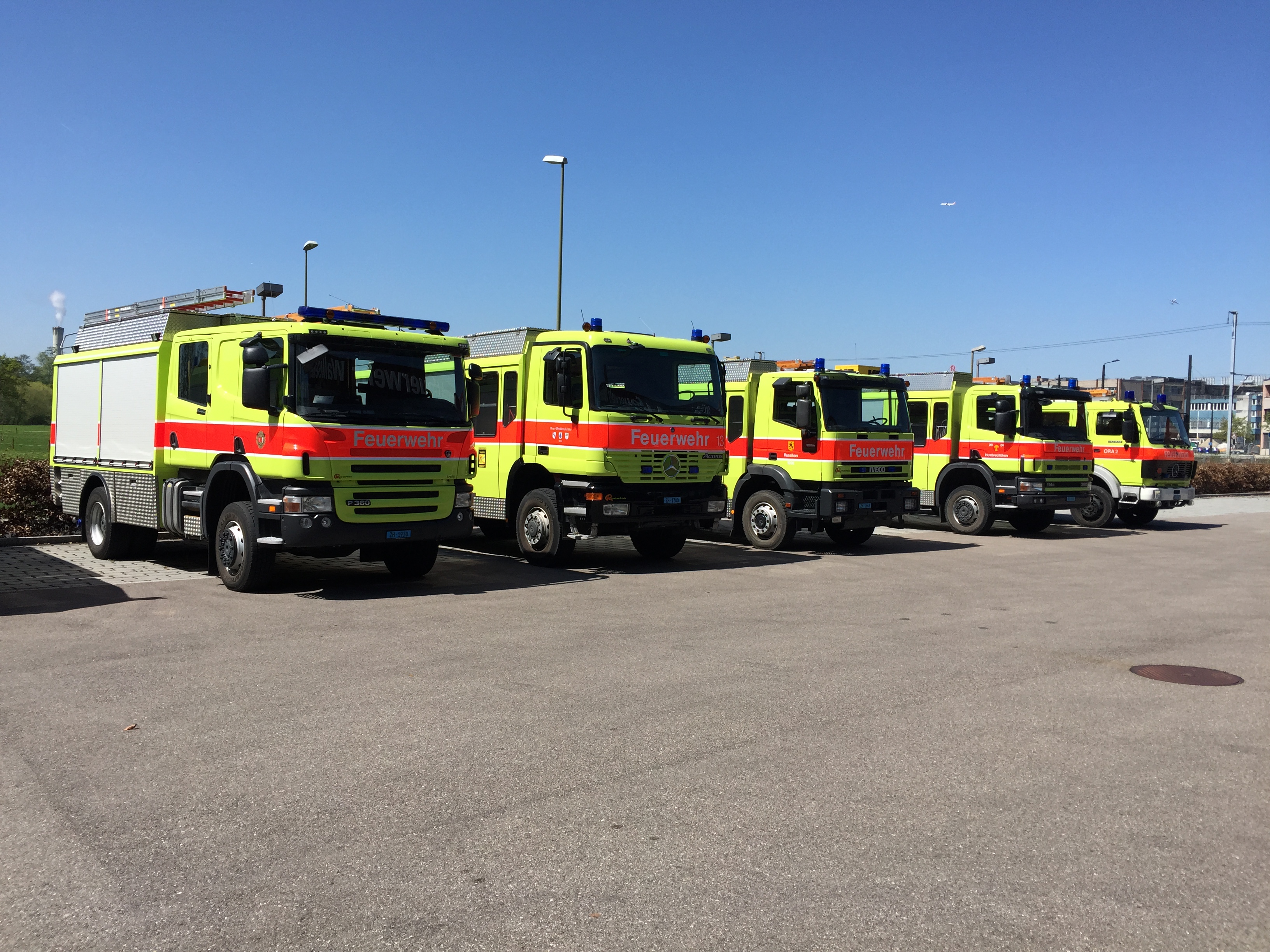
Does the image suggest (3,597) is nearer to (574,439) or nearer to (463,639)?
(463,639)

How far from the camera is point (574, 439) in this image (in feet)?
44.8

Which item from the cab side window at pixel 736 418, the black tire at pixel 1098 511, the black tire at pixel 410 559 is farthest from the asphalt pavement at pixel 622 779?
the black tire at pixel 1098 511

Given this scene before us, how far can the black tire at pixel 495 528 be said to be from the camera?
1519 cm

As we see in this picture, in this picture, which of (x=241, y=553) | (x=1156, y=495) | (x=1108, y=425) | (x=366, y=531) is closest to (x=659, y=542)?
(x=366, y=531)

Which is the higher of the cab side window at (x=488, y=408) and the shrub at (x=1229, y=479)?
the cab side window at (x=488, y=408)

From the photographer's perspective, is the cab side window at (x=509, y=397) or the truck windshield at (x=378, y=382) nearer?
the truck windshield at (x=378, y=382)

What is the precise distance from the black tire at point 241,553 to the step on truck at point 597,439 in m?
3.05

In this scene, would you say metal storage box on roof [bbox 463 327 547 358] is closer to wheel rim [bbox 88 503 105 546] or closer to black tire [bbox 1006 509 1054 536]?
wheel rim [bbox 88 503 105 546]

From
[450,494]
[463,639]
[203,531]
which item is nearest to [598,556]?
[450,494]

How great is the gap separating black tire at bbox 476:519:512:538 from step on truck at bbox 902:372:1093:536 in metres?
8.19

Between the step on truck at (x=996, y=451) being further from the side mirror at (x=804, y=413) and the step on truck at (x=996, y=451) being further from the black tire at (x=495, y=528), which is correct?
the black tire at (x=495, y=528)

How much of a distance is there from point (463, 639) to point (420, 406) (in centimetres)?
363

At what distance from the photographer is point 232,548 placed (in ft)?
36.9

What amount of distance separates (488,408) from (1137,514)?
49.8 ft
